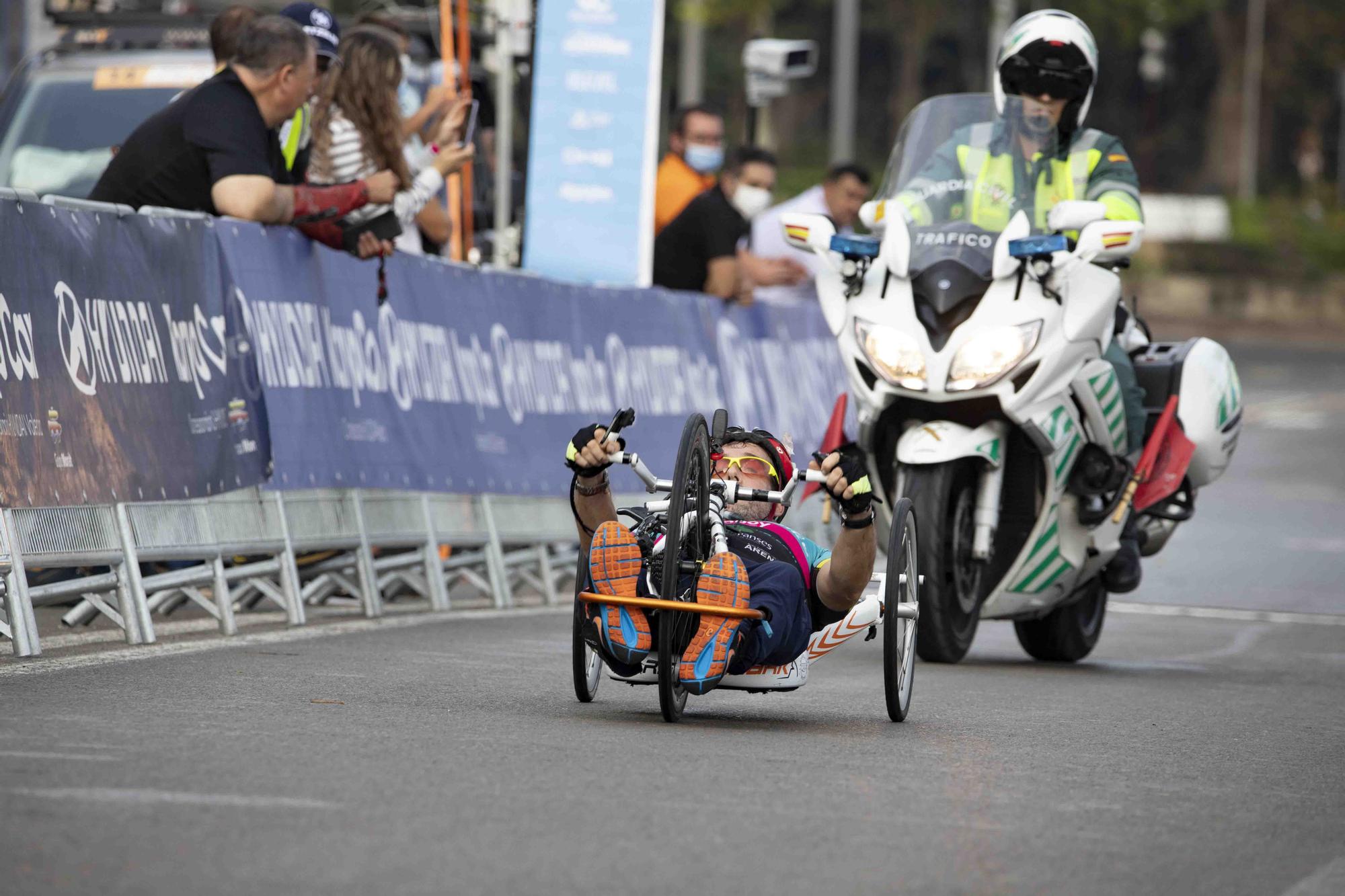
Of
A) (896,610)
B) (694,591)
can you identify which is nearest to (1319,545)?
(896,610)

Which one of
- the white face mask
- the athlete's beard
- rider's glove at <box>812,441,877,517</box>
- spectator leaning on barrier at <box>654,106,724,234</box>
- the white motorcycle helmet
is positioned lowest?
the athlete's beard

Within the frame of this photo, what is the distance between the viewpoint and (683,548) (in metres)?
7.39

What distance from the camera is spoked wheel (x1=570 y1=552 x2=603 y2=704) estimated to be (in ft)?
24.1

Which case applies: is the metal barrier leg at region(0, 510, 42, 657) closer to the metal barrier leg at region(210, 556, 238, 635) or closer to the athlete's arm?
the metal barrier leg at region(210, 556, 238, 635)

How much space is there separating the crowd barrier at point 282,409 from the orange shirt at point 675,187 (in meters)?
1.63

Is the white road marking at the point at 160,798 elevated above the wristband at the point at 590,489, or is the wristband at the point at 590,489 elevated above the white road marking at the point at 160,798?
the wristband at the point at 590,489

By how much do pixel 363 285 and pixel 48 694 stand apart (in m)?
4.08

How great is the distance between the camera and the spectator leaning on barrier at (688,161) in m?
15.9

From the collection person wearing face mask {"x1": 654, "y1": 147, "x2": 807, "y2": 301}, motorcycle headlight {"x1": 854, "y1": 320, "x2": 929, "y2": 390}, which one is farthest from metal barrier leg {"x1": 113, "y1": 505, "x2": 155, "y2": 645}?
person wearing face mask {"x1": 654, "y1": 147, "x2": 807, "y2": 301}

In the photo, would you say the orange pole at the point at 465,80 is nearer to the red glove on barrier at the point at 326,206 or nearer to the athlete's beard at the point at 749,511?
the red glove on barrier at the point at 326,206

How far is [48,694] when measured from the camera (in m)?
7.23

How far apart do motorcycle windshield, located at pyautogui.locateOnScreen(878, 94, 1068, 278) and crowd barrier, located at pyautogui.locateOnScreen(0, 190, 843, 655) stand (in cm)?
243

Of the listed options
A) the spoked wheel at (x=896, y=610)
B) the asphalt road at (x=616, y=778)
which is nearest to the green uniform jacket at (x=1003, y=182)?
the asphalt road at (x=616, y=778)

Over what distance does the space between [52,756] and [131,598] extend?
305 cm
